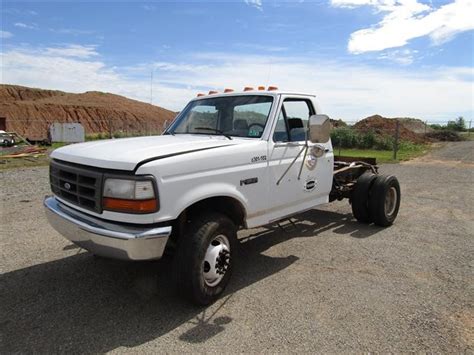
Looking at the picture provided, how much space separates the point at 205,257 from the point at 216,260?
154 millimetres

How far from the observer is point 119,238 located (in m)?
3.24

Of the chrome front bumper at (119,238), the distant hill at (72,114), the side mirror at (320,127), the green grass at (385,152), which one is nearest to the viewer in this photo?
the chrome front bumper at (119,238)

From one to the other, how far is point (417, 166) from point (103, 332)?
14.8 meters

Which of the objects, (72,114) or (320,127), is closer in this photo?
(320,127)

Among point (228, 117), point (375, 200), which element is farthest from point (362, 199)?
point (228, 117)

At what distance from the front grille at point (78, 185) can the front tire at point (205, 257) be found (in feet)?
2.77

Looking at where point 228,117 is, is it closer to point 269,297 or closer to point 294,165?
point 294,165

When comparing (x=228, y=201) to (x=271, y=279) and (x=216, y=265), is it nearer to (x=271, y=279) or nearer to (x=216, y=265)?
(x=216, y=265)

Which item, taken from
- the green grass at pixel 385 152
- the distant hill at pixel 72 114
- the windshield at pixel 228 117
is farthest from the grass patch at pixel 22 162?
the distant hill at pixel 72 114

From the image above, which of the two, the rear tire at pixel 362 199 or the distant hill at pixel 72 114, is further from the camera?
the distant hill at pixel 72 114

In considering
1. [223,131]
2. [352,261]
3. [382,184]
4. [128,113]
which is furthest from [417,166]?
[128,113]

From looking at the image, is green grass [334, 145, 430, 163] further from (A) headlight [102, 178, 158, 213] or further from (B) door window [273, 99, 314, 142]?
(A) headlight [102, 178, 158, 213]

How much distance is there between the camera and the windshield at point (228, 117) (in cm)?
473

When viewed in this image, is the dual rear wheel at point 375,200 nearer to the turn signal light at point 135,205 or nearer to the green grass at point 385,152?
the turn signal light at point 135,205
